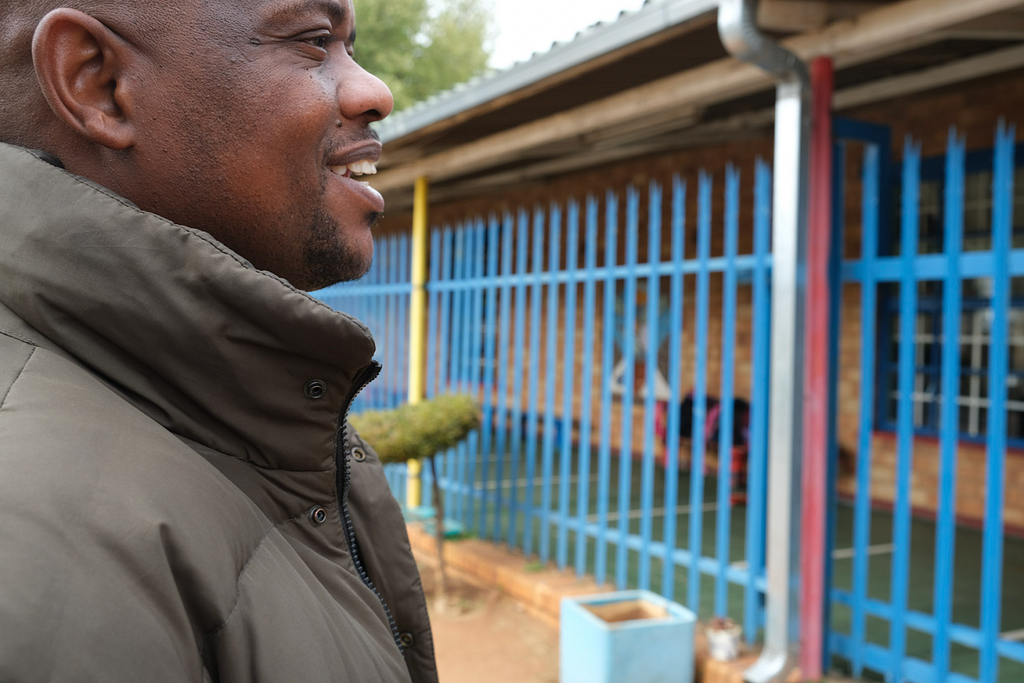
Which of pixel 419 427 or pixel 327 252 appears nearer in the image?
pixel 327 252

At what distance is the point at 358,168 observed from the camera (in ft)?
3.42

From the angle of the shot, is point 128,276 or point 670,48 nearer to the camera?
point 128,276

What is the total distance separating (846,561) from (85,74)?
5890 mm

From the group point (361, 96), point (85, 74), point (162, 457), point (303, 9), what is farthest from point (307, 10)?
point (162, 457)

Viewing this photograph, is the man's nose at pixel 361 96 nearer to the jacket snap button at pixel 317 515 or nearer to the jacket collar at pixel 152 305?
the jacket collar at pixel 152 305

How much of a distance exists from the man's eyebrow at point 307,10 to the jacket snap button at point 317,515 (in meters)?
0.53

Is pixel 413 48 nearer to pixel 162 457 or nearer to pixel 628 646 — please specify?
pixel 628 646

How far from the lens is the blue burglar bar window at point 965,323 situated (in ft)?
21.5

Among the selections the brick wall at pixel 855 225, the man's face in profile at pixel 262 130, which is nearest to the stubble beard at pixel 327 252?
the man's face in profile at pixel 262 130

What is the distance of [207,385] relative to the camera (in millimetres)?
781

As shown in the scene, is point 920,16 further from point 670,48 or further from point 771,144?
point 771,144

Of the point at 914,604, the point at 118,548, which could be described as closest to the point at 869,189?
the point at 914,604

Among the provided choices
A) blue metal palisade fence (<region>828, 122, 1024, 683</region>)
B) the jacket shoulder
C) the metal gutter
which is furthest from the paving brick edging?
the jacket shoulder

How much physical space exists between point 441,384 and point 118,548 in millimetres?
6230
